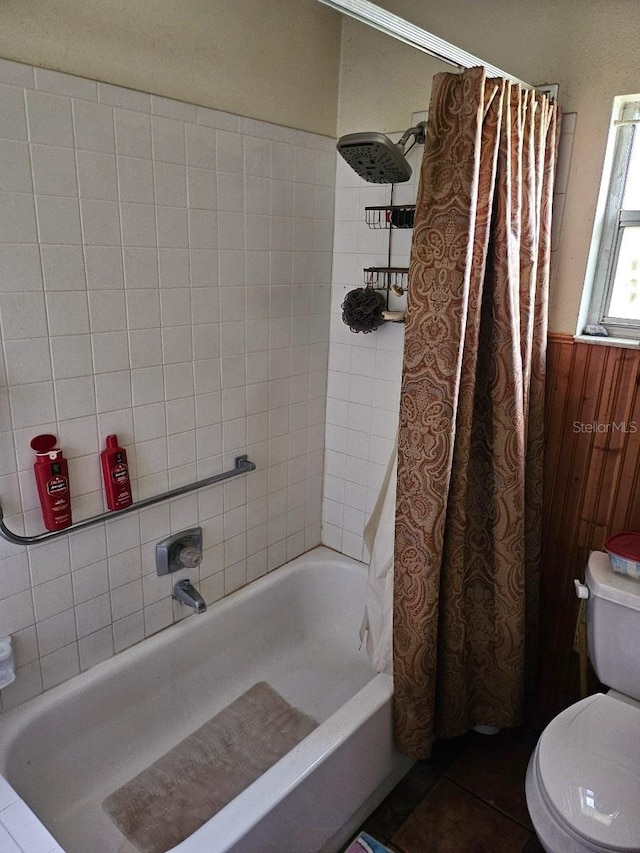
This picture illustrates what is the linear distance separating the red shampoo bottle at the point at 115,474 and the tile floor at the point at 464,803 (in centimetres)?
125

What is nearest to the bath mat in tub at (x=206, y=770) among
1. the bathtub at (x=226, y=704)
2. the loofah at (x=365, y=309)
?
the bathtub at (x=226, y=704)

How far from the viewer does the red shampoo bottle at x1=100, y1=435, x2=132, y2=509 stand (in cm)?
169

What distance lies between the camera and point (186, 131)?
5.65ft

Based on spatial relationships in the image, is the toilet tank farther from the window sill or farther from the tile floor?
the window sill

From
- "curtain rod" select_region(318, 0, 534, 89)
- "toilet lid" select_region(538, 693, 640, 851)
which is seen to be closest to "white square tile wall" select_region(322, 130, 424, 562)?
"curtain rod" select_region(318, 0, 534, 89)

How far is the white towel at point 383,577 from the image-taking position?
1834mm

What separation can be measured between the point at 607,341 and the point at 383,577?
0.99 meters

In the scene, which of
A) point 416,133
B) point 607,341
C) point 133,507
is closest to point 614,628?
point 607,341

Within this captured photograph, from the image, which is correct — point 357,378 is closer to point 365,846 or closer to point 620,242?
point 620,242

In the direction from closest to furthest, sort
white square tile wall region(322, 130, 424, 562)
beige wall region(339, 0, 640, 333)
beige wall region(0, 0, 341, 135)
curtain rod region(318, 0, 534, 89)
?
curtain rod region(318, 0, 534, 89), beige wall region(0, 0, 341, 135), beige wall region(339, 0, 640, 333), white square tile wall region(322, 130, 424, 562)

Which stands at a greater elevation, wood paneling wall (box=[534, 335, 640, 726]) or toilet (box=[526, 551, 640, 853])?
wood paneling wall (box=[534, 335, 640, 726])

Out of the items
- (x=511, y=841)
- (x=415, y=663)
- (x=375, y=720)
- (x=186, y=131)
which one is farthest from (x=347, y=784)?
(x=186, y=131)

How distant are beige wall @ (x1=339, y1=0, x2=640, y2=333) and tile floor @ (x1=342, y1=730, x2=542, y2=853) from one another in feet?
4.80

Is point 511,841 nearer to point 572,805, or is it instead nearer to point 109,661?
point 572,805
